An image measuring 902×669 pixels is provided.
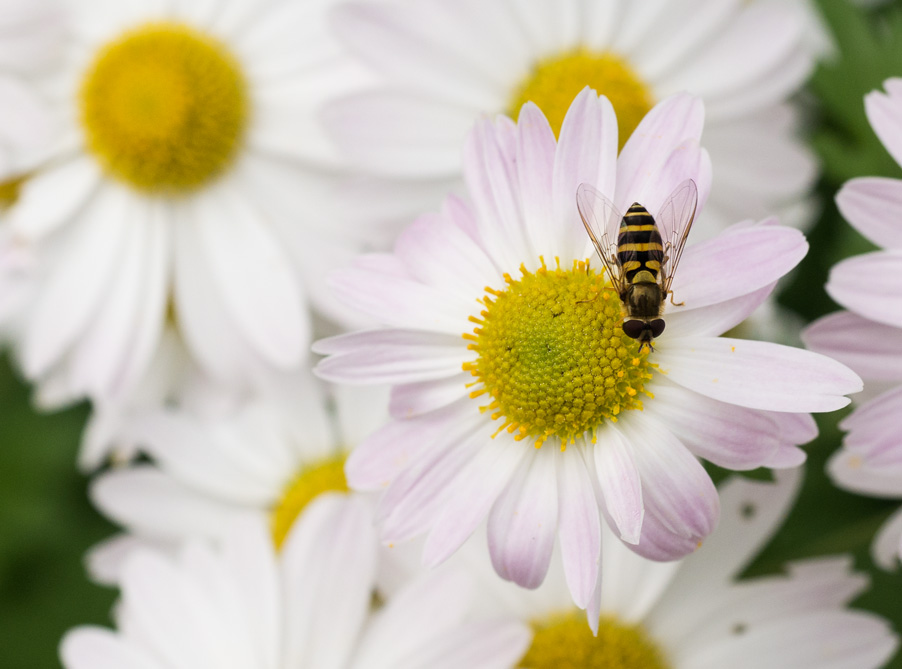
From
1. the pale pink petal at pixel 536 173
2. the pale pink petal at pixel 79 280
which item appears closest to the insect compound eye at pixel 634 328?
the pale pink petal at pixel 536 173

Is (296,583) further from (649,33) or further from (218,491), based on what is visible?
(649,33)

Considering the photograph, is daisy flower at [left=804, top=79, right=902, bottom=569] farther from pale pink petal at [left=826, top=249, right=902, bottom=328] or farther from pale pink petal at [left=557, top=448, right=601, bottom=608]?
pale pink petal at [left=557, top=448, right=601, bottom=608]

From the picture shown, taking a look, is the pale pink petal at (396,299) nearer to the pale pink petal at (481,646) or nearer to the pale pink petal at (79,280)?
the pale pink petal at (481,646)

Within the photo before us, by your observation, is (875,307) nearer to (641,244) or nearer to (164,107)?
(641,244)

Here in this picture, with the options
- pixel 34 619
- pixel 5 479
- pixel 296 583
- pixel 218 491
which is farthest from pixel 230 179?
pixel 34 619

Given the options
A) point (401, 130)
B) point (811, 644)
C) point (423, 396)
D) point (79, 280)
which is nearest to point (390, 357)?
point (423, 396)

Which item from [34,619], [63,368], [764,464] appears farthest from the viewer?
[34,619]

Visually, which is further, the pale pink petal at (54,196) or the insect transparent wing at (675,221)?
the pale pink petal at (54,196)
